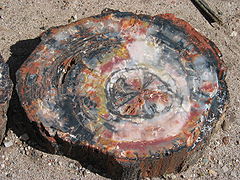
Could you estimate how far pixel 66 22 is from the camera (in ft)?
22.4

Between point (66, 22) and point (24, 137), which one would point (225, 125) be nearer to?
point (24, 137)

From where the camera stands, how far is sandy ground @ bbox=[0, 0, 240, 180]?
17.8ft

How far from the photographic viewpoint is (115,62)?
579cm

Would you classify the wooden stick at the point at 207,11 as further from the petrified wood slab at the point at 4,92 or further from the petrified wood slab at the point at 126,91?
the petrified wood slab at the point at 4,92

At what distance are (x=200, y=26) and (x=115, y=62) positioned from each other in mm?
1691

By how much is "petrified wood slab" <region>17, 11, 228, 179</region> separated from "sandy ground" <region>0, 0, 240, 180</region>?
0.30 meters

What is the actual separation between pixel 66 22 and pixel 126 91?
1.76 metres

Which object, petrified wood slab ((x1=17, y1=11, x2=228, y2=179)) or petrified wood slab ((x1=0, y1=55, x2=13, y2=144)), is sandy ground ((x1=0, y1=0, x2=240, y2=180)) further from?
petrified wood slab ((x1=0, y1=55, x2=13, y2=144))

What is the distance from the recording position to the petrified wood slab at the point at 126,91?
5.12 m

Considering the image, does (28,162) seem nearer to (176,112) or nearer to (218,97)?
(176,112)

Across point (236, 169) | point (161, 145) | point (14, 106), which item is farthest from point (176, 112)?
point (14, 106)

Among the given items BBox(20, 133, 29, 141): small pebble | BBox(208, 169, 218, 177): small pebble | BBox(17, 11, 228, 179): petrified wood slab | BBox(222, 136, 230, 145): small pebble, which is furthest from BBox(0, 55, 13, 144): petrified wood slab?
BBox(222, 136, 230, 145): small pebble

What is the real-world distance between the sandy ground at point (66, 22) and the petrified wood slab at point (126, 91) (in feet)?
0.97

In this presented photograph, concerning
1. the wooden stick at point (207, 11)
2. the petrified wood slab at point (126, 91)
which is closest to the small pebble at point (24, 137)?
the petrified wood slab at point (126, 91)
